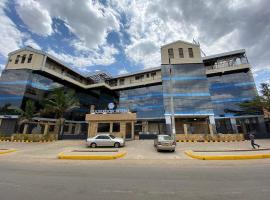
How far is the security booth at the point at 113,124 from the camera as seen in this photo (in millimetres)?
25938

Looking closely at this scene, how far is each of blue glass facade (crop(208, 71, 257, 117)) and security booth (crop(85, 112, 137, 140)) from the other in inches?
944

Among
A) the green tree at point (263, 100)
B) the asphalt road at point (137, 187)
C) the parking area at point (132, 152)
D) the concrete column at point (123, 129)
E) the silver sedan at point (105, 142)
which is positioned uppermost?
the green tree at point (263, 100)

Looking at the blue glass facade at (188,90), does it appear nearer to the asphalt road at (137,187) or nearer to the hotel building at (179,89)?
the hotel building at (179,89)

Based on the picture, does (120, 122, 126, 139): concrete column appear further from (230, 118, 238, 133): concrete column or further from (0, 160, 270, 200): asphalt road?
(230, 118, 238, 133): concrete column

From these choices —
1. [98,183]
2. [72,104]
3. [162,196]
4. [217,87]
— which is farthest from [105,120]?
[217,87]

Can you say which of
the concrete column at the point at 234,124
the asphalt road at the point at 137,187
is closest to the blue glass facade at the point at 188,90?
the concrete column at the point at 234,124

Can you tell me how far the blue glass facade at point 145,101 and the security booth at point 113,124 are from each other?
548 inches

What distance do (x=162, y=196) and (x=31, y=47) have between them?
4850cm

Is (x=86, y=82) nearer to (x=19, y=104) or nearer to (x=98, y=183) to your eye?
Result: (x=19, y=104)

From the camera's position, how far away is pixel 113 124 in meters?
26.5

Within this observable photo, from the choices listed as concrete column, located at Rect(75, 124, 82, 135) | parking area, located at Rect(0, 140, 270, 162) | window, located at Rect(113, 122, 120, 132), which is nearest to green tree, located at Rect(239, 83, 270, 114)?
parking area, located at Rect(0, 140, 270, 162)

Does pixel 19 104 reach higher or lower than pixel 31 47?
lower

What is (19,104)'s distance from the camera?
33.2 metres

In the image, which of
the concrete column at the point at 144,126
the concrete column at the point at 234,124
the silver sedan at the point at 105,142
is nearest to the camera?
the silver sedan at the point at 105,142
